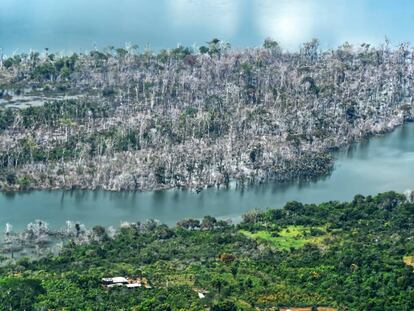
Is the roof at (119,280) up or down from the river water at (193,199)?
down

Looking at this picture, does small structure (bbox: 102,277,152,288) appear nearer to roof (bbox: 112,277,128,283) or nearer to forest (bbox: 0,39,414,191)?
roof (bbox: 112,277,128,283)

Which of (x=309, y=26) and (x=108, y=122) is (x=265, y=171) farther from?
(x=309, y=26)

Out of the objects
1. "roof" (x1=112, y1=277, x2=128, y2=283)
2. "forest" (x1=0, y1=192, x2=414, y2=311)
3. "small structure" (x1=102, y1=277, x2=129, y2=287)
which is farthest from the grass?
"small structure" (x1=102, y1=277, x2=129, y2=287)

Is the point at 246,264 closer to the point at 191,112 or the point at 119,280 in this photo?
the point at 119,280

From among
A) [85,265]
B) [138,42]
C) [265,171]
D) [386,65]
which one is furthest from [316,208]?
[138,42]

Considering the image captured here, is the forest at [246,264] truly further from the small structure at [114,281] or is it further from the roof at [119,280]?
the roof at [119,280]

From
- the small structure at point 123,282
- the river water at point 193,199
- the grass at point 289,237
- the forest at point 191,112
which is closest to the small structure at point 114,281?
the small structure at point 123,282
